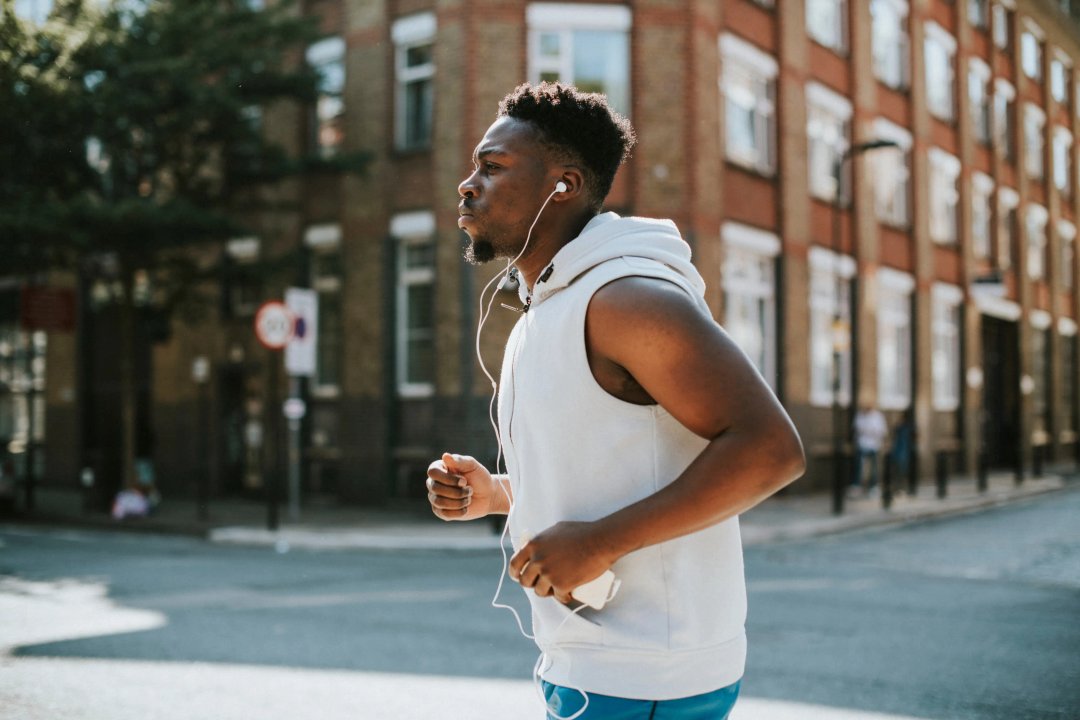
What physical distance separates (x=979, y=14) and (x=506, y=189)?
112 feet

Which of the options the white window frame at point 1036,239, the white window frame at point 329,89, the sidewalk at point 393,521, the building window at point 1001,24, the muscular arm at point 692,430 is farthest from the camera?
the white window frame at point 1036,239

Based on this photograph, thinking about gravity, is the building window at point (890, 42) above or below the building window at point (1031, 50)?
below

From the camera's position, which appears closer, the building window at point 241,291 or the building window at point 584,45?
the building window at point 584,45

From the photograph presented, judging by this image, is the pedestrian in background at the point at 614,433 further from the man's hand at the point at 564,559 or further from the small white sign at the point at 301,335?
the small white sign at the point at 301,335

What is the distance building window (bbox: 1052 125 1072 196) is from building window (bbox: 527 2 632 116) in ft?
80.1

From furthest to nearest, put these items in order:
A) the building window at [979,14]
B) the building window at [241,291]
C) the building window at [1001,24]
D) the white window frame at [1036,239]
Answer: the white window frame at [1036,239] → the building window at [1001,24] → the building window at [979,14] → the building window at [241,291]

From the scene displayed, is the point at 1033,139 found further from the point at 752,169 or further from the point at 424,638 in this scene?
the point at 424,638

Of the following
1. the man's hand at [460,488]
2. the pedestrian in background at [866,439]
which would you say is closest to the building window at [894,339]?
the pedestrian in background at [866,439]

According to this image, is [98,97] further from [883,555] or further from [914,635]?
[914,635]

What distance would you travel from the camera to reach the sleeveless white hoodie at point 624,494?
5.74 ft

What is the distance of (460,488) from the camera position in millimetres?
2273

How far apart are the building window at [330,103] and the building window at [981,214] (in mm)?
18227

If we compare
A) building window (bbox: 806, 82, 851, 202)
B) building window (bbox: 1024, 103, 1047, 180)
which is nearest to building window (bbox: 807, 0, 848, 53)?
building window (bbox: 806, 82, 851, 202)

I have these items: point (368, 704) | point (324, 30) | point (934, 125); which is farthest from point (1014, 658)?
point (934, 125)
